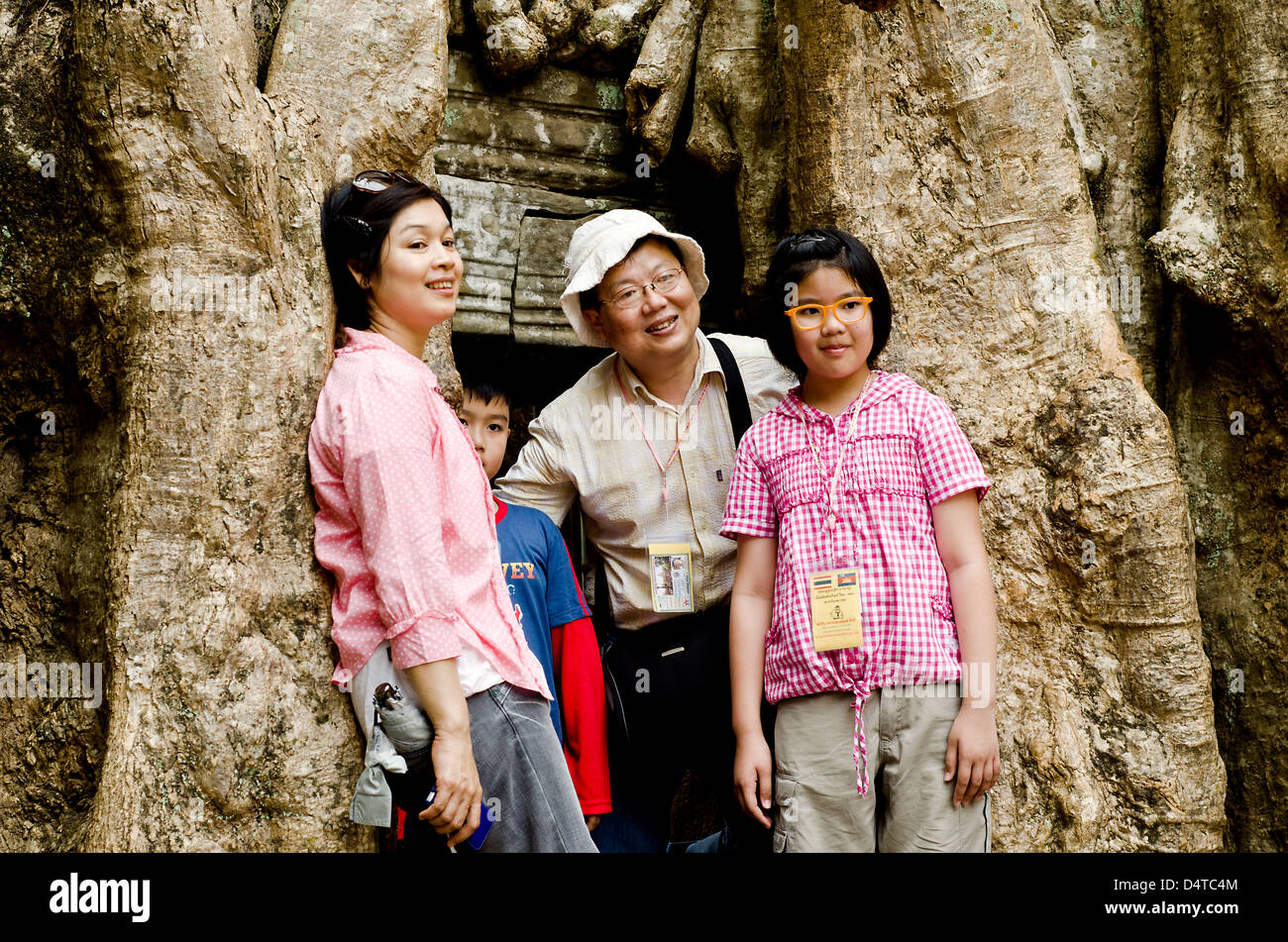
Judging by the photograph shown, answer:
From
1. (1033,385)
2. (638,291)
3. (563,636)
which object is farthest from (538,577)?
(1033,385)

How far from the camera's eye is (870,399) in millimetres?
2596

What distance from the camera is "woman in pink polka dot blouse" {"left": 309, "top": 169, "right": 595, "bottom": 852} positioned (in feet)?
7.05

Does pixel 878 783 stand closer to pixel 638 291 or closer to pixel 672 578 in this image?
pixel 672 578

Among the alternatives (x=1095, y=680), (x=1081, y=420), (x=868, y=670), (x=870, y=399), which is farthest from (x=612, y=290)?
(x=1095, y=680)

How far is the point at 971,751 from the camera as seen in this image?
236cm

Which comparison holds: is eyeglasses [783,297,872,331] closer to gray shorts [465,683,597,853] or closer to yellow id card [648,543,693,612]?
yellow id card [648,543,693,612]

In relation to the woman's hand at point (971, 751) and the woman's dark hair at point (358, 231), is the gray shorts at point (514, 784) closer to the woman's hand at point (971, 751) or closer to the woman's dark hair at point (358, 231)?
the woman's hand at point (971, 751)

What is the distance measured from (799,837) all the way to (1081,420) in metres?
1.47

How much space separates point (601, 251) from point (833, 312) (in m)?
0.67

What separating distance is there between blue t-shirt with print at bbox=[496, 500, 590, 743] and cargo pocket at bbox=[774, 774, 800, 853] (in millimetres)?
608

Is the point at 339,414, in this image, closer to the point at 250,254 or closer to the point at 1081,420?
the point at 250,254

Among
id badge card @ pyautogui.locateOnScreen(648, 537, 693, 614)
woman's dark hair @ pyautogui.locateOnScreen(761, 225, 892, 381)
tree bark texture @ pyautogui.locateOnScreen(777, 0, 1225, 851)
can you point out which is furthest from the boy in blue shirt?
tree bark texture @ pyautogui.locateOnScreen(777, 0, 1225, 851)

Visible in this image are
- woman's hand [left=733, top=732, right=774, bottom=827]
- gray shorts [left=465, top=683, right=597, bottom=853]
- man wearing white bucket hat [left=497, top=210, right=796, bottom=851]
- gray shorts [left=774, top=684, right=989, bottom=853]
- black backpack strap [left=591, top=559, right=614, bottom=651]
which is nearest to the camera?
gray shorts [left=465, top=683, right=597, bottom=853]

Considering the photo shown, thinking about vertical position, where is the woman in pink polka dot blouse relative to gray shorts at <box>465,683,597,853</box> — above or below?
above
